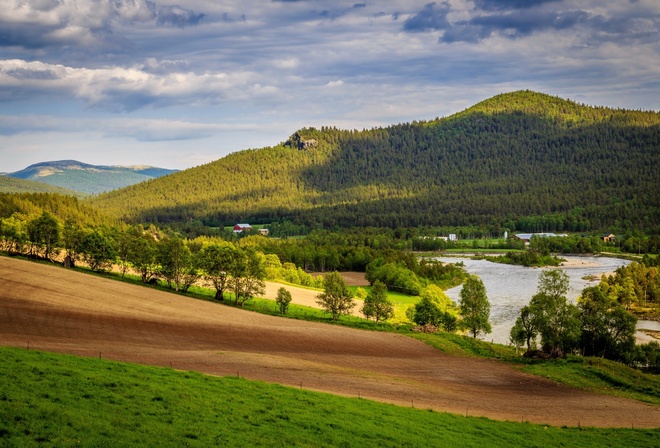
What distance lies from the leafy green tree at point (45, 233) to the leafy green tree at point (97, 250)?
872cm

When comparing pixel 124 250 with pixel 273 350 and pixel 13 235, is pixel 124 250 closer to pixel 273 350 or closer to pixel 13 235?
pixel 13 235

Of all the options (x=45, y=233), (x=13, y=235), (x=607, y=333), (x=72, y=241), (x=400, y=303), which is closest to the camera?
(x=607, y=333)

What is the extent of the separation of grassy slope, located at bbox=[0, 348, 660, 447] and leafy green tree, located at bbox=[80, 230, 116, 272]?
6574 centimetres

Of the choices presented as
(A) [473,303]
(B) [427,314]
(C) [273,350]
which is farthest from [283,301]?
(C) [273,350]

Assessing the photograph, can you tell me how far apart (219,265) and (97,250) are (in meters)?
24.1

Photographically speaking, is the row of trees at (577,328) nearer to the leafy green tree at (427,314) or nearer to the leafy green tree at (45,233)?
the leafy green tree at (427,314)

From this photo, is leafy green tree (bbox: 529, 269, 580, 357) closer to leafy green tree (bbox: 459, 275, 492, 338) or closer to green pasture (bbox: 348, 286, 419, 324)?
leafy green tree (bbox: 459, 275, 492, 338)

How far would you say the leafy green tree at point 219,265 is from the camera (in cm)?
8738

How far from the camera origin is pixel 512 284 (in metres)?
138

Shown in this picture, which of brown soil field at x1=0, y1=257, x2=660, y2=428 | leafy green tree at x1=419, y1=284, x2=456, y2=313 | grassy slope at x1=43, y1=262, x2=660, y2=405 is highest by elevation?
leafy green tree at x1=419, y1=284, x2=456, y2=313

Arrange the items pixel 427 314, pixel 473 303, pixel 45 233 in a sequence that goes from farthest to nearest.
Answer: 1. pixel 45 233
2. pixel 427 314
3. pixel 473 303

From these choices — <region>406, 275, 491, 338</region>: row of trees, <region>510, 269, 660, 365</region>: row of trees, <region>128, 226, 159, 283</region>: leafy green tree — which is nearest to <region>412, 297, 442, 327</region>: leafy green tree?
<region>406, 275, 491, 338</region>: row of trees

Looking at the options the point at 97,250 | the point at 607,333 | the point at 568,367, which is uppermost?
the point at 97,250

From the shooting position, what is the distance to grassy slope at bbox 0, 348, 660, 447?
2289cm
